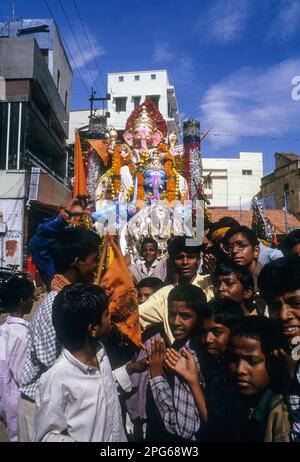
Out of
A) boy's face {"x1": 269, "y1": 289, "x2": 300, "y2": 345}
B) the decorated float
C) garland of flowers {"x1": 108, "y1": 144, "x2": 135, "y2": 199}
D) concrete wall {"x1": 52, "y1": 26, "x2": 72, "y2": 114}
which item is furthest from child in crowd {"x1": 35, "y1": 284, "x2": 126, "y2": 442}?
concrete wall {"x1": 52, "y1": 26, "x2": 72, "y2": 114}

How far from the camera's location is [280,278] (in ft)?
8.42

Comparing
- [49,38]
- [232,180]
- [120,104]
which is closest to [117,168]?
[49,38]

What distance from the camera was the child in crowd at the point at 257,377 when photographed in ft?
6.43

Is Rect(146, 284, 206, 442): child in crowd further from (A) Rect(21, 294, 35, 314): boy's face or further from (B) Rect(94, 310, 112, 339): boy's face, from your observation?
(A) Rect(21, 294, 35, 314): boy's face

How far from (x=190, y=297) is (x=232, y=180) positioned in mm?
38003

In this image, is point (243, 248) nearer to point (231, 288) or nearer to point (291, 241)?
point (231, 288)

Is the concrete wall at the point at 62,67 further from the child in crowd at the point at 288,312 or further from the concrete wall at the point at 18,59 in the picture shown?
the child in crowd at the point at 288,312

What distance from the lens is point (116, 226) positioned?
27.9 ft

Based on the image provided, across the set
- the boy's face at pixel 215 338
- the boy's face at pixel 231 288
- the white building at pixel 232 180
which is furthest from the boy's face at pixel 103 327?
the white building at pixel 232 180

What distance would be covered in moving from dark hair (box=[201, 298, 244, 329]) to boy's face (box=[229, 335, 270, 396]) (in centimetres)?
21
